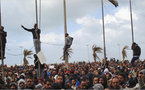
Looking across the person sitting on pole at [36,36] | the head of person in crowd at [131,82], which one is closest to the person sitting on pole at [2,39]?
the person sitting on pole at [36,36]

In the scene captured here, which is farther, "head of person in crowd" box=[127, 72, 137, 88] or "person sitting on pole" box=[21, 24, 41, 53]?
"head of person in crowd" box=[127, 72, 137, 88]

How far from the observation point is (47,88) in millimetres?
7656

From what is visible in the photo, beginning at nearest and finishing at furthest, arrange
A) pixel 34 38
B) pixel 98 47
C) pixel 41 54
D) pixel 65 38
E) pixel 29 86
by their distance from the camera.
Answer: pixel 29 86 → pixel 41 54 → pixel 34 38 → pixel 65 38 → pixel 98 47

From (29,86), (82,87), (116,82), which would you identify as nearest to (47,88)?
(29,86)

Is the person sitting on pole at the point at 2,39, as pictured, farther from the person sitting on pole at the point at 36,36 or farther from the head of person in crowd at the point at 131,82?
the head of person in crowd at the point at 131,82

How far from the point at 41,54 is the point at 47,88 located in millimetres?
2508

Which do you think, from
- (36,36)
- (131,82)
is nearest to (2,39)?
(36,36)

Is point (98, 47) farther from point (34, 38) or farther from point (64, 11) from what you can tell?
point (34, 38)

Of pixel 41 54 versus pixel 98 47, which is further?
pixel 98 47

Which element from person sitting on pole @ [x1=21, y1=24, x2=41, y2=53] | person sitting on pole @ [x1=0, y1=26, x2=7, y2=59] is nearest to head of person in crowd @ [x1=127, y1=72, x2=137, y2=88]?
person sitting on pole @ [x1=21, y1=24, x2=41, y2=53]

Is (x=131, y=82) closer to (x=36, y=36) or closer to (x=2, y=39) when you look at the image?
(x=36, y=36)

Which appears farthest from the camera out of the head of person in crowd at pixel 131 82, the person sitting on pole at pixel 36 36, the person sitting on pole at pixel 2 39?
the head of person in crowd at pixel 131 82

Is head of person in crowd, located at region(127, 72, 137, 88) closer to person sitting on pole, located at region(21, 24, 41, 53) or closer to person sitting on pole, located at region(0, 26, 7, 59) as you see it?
person sitting on pole, located at region(21, 24, 41, 53)

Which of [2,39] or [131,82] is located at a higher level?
[2,39]
